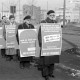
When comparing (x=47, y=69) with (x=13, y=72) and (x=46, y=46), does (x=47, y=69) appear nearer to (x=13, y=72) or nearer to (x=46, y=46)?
(x=46, y=46)

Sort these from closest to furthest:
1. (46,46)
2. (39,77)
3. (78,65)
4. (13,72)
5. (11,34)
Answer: (46,46) → (39,77) → (13,72) → (78,65) → (11,34)

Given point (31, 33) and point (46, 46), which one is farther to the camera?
point (31, 33)

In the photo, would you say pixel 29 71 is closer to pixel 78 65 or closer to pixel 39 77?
pixel 39 77

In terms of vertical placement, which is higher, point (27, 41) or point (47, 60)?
point (27, 41)

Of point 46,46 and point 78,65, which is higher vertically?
point 46,46

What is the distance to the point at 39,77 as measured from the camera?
6.85 metres

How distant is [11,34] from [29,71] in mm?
2305

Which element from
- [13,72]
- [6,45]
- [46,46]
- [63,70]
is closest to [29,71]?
[13,72]

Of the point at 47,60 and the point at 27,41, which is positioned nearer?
the point at 47,60

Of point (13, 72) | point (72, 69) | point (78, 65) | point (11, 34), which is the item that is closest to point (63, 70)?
point (72, 69)

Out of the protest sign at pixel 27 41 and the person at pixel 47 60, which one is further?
the protest sign at pixel 27 41

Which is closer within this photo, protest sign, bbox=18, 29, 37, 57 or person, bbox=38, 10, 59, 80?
person, bbox=38, 10, 59, 80

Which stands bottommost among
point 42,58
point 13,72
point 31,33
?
point 13,72

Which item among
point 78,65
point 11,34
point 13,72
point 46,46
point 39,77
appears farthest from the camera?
point 11,34
